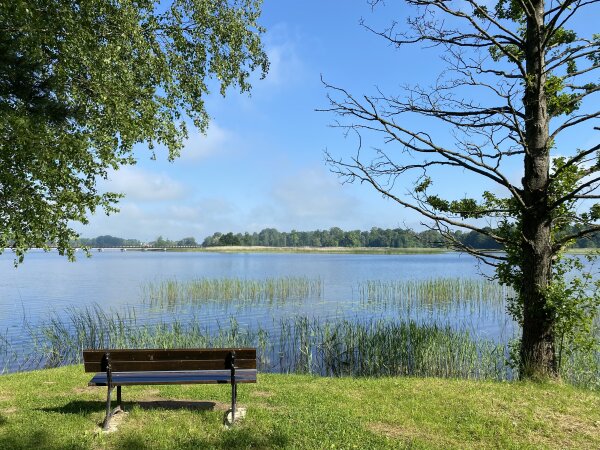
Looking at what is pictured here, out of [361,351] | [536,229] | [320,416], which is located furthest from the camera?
[361,351]

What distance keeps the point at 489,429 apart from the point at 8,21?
27.2 feet

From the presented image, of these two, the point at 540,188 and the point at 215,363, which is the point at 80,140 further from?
the point at 540,188

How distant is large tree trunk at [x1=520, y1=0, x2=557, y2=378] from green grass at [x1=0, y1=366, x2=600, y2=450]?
625 millimetres

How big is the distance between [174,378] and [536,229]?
6.17m

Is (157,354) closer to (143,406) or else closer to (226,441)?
(143,406)

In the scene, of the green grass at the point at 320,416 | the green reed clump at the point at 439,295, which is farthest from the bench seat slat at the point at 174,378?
the green reed clump at the point at 439,295

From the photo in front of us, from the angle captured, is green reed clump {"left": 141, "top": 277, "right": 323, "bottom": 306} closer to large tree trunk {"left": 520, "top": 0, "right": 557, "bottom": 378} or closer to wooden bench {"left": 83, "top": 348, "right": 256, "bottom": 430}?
large tree trunk {"left": 520, "top": 0, "right": 557, "bottom": 378}

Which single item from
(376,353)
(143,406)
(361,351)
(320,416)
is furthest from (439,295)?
(143,406)

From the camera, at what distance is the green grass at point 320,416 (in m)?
4.63

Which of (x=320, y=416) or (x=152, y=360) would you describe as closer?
(x=152, y=360)

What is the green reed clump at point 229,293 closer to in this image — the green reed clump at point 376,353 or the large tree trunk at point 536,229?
the green reed clump at point 376,353

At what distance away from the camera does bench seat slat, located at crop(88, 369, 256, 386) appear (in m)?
5.18

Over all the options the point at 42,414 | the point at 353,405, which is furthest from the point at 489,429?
the point at 42,414

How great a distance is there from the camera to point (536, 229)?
24.9ft
